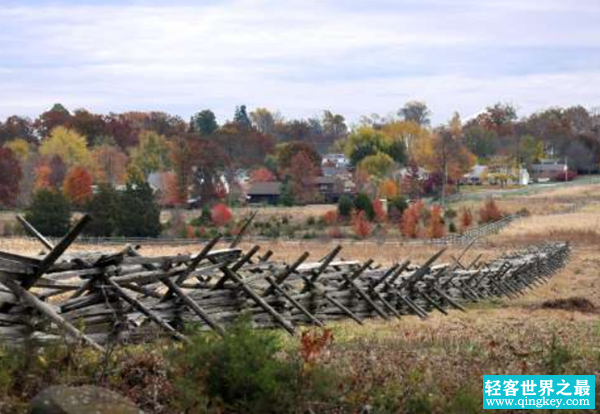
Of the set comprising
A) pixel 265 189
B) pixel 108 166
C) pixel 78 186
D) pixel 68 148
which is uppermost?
pixel 68 148

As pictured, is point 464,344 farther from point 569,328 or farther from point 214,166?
point 214,166

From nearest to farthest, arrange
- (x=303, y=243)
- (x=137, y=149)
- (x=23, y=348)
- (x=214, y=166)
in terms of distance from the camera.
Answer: (x=23, y=348) < (x=303, y=243) < (x=214, y=166) < (x=137, y=149)

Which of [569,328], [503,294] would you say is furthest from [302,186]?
[569,328]

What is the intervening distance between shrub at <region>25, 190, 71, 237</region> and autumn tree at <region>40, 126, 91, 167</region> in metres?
43.7

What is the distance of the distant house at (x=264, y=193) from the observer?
299ft

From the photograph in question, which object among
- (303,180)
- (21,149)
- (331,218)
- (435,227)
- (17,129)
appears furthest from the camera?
(17,129)

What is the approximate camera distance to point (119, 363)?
331 inches

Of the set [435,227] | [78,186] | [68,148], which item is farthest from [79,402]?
[68,148]

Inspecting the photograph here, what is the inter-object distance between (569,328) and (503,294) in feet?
39.8

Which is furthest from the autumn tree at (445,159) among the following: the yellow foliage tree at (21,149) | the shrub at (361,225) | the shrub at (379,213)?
the yellow foliage tree at (21,149)

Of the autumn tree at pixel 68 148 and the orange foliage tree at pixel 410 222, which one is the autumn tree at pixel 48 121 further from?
the orange foliage tree at pixel 410 222

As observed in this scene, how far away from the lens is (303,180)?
89.1m

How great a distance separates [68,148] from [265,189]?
25811 mm

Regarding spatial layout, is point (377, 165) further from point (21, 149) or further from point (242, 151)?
point (21, 149)
